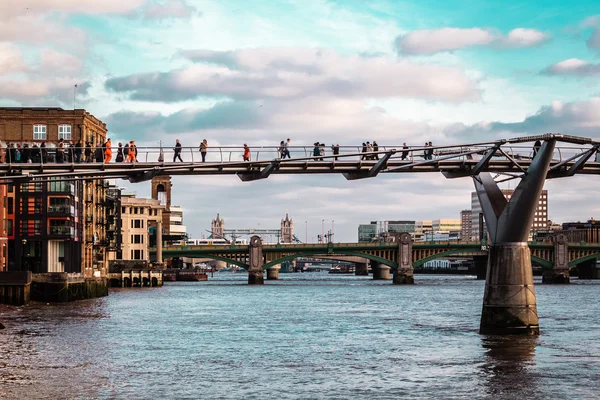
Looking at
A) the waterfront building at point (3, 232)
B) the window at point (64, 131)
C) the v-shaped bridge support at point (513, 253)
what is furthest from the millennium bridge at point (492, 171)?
the window at point (64, 131)

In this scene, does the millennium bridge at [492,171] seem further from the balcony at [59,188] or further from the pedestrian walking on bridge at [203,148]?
the balcony at [59,188]

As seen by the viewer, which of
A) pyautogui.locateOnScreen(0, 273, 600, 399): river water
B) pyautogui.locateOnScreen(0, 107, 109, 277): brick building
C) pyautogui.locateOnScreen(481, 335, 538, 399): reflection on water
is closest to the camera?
pyautogui.locateOnScreen(481, 335, 538, 399): reflection on water

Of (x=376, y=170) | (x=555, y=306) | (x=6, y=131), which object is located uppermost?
(x=6, y=131)

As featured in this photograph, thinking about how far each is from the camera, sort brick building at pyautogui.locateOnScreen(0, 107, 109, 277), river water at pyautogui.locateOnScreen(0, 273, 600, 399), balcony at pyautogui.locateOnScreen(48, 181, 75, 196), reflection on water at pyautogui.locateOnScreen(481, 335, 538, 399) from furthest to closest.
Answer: balcony at pyautogui.locateOnScreen(48, 181, 75, 196) → brick building at pyautogui.locateOnScreen(0, 107, 109, 277) → river water at pyautogui.locateOnScreen(0, 273, 600, 399) → reflection on water at pyautogui.locateOnScreen(481, 335, 538, 399)

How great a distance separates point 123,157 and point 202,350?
1226 cm

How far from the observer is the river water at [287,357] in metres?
42.8

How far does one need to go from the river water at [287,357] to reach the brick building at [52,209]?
3362cm

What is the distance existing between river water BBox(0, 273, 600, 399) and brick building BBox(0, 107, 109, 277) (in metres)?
33.6

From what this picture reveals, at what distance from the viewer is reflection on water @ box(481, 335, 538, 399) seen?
42656 mm

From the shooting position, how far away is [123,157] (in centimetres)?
6119

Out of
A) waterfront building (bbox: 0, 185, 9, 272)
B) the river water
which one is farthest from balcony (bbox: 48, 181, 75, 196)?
the river water

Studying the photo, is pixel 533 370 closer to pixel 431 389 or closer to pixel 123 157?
pixel 431 389

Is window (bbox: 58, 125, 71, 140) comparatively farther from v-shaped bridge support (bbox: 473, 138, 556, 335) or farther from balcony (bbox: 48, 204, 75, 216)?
v-shaped bridge support (bbox: 473, 138, 556, 335)

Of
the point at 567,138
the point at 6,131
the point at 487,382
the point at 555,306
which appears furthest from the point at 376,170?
the point at 6,131
